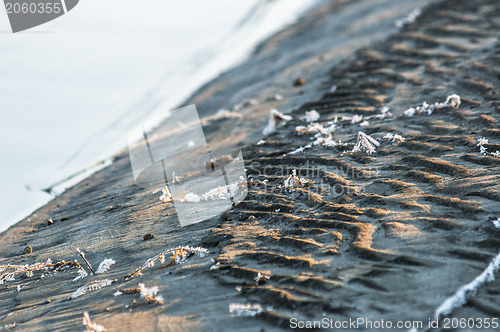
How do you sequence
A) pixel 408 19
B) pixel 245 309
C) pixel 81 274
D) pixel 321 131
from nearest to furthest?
1. pixel 245 309
2. pixel 81 274
3. pixel 321 131
4. pixel 408 19

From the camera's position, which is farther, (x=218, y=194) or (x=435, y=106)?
(x=435, y=106)

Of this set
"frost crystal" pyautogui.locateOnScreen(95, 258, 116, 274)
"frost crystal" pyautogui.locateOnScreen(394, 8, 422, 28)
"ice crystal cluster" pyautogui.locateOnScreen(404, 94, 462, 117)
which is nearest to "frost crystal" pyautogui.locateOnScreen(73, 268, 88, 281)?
"frost crystal" pyautogui.locateOnScreen(95, 258, 116, 274)

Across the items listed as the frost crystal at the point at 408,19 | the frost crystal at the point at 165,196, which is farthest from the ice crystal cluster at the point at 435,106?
the frost crystal at the point at 408,19

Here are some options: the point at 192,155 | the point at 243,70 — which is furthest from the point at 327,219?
the point at 243,70

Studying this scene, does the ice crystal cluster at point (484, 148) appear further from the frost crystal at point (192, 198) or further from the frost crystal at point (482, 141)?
the frost crystal at point (192, 198)

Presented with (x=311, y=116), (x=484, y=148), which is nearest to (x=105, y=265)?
(x=311, y=116)

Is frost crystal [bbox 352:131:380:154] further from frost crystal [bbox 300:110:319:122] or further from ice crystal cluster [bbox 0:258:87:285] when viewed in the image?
ice crystal cluster [bbox 0:258:87:285]

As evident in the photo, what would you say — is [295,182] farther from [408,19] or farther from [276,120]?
[408,19]

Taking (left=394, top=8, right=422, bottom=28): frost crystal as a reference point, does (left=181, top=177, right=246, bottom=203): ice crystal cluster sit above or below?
below
